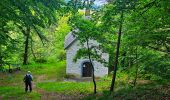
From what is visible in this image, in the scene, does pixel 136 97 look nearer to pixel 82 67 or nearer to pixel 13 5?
pixel 13 5

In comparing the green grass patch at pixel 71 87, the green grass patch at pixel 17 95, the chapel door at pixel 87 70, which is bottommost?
the green grass patch at pixel 17 95

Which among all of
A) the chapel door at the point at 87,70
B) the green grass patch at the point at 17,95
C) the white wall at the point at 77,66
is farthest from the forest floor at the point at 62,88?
the chapel door at the point at 87,70

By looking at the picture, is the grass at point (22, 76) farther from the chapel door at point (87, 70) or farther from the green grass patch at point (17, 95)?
the chapel door at point (87, 70)

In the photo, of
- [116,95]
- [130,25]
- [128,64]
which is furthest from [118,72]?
[130,25]

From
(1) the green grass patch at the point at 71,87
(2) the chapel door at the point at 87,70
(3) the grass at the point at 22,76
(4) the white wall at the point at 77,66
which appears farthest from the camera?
(2) the chapel door at the point at 87,70

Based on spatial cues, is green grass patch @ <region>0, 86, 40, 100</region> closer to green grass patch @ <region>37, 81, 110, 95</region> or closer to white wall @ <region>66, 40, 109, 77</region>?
green grass patch @ <region>37, 81, 110, 95</region>

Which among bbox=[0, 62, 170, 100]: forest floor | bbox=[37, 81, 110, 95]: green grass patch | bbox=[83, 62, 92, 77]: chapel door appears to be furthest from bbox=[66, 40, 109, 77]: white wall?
bbox=[37, 81, 110, 95]: green grass patch

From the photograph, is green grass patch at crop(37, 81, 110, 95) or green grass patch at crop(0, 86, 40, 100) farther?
green grass patch at crop(37, 81, 110, 95)

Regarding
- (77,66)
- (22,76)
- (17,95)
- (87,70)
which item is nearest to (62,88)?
(17,95)

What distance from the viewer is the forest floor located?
17.0m

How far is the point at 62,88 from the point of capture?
3130cm

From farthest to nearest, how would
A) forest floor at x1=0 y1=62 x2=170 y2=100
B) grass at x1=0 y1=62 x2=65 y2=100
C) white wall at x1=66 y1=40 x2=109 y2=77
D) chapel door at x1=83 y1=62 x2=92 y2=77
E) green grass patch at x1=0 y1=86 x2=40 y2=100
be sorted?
chapel door at x1=83 y1=62 x2=92 y2=77
white wall at x1=66 y1=40 x2=109 y2=77
grass at x1=0 y1=62 x2=65 y2=100
green grass patch at x1=0 y1=86 x2=40 y2=100
forest floor at x1=0 y1=62 x2=170 y2=100

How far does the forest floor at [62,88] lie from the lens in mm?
17016

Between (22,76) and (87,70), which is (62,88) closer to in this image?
(87,70)
